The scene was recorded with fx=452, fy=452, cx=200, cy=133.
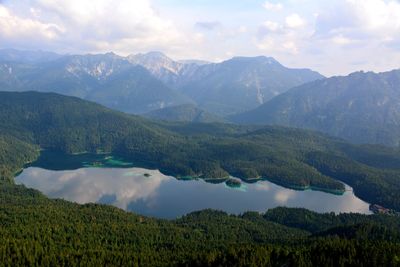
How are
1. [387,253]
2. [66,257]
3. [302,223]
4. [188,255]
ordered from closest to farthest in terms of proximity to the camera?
[387,253] < [66,257] < [188,255] < [302,223]

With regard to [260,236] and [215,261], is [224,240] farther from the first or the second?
[215,261]

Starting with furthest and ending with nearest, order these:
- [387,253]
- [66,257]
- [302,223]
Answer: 1. [302,223]
2. [66,257]
3. [387,253]

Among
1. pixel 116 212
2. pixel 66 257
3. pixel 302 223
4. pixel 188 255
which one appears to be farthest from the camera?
pixel 302 223

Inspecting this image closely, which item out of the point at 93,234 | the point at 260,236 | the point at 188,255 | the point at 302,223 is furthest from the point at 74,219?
the point at 302,223

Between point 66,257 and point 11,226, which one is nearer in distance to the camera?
point 66,257

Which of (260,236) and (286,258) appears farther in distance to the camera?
(260,236)

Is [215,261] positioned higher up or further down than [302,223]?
higher up

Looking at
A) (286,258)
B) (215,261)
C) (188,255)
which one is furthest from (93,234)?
(286,258)

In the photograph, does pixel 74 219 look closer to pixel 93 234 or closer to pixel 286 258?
pixel 93 234

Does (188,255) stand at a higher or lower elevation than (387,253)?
lower
